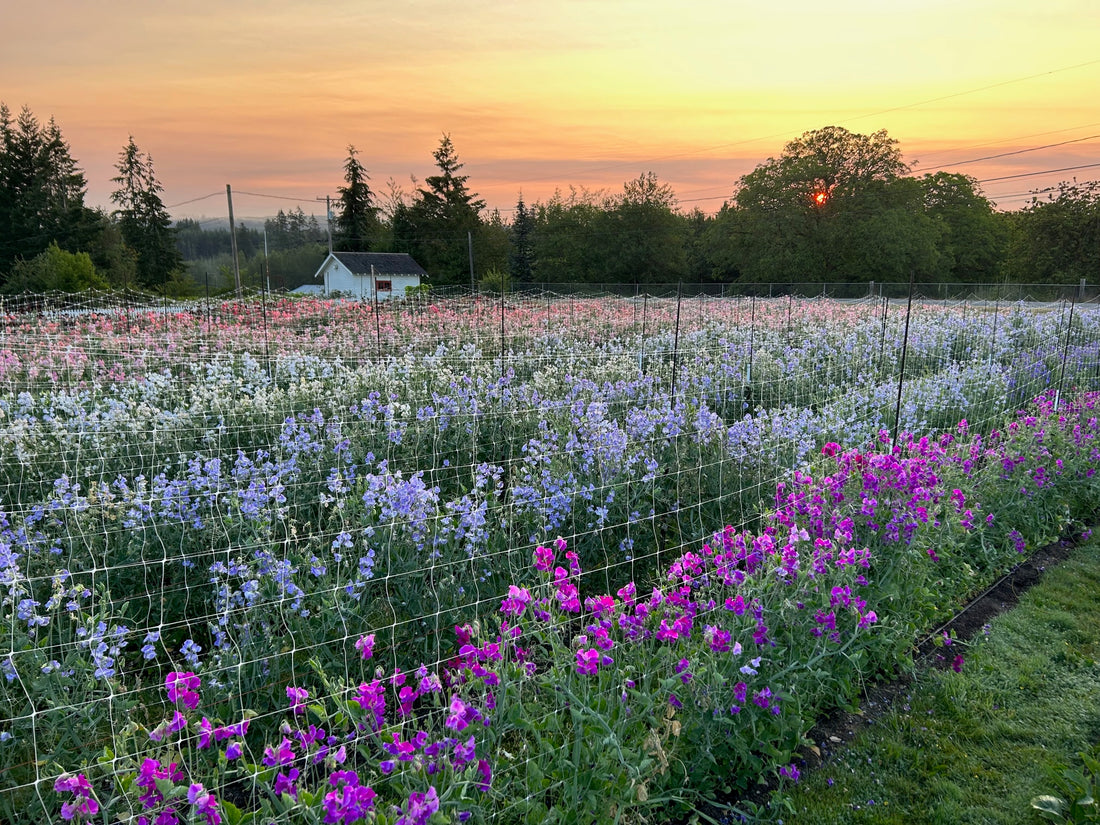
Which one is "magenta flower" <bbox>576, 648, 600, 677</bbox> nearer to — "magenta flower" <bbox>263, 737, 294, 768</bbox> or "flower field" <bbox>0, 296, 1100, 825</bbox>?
"flower field" <bbox>0, 296, 1100, 825</bbox>

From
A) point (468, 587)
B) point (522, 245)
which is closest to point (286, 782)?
point (468, 587)

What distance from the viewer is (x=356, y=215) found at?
164ft

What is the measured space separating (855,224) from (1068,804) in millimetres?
44376

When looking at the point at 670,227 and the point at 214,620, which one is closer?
the point at 214,620

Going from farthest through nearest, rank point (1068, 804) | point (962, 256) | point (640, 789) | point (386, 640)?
point (962, 256)
point (386, 640)
point (1068, 804)
point (640, 789)

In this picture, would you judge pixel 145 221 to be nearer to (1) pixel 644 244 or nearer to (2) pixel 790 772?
(1) pixel 644 244

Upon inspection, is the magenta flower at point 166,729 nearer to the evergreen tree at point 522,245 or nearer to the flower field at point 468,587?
the flower field at point 468,587

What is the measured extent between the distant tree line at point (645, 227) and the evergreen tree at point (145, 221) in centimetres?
11

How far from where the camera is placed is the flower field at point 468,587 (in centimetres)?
207

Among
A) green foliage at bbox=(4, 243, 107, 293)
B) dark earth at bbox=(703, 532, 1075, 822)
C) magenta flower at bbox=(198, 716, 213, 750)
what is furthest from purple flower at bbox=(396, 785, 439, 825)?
green foliage at bbox=(4, 243, 107, 293)

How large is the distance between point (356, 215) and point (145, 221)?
13.6m

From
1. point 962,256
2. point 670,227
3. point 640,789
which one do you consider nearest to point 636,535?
point 640,789

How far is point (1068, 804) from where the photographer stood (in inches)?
97.5

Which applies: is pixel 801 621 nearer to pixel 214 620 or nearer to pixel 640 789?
pixel 640 789
